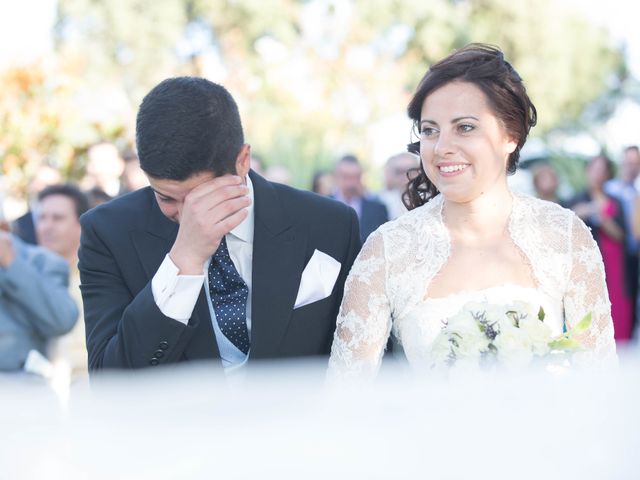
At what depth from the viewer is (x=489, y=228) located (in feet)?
11.7

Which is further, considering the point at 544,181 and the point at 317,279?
the point at 544,181

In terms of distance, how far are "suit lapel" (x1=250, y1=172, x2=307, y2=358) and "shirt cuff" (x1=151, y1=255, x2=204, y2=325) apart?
0.91 feet

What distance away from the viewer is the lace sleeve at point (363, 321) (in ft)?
11.2

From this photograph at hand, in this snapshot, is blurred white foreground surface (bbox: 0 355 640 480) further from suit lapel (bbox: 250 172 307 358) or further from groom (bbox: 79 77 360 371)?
suit lapel (bbox: 250 172 307 358)

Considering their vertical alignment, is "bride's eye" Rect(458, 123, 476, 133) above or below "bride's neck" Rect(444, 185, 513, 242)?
above

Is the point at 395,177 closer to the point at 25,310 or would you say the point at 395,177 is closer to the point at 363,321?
Answer: the point at 25,310

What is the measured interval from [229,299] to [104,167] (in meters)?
4.63

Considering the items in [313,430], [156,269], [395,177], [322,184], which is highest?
[322,184]

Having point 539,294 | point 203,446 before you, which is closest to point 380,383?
point 203,446

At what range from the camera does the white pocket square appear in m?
3.28

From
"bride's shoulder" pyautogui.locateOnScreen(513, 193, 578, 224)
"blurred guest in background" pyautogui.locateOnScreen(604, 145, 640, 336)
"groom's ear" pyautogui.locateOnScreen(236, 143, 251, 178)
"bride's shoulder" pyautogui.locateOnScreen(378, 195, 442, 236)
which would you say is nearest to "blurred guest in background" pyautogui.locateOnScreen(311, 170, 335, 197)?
"blurred guest in background" pyautogui.locateOnScreen(604, 145, 640, 336)

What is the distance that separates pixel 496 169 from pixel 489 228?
235mm

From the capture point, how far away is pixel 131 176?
6.94 m

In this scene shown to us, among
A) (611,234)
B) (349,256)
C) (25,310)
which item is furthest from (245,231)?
(611,234)
